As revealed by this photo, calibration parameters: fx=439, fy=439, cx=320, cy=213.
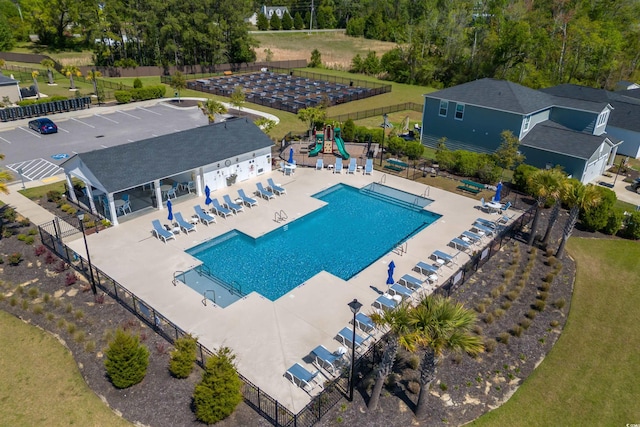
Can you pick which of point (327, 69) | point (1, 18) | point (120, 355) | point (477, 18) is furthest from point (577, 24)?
point (1, 18)

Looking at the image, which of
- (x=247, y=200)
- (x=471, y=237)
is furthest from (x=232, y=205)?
(x=471, y=237)

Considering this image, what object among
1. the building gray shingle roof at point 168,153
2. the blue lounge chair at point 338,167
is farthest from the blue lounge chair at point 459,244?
the building gray shingle roof at point 168,153

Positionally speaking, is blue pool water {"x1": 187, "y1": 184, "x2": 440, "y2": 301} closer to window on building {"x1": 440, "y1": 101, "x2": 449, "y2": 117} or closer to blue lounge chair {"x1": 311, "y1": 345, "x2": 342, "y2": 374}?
blue lounge chair {"x1": 311, "y1": 345, "x2": 342, "y2": 374}

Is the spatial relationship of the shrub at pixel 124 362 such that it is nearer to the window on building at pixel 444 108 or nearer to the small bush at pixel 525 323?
the small bush at pixel 525 323

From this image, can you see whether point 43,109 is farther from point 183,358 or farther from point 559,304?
point 559,304

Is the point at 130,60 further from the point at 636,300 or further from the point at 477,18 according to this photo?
the point at 636,300

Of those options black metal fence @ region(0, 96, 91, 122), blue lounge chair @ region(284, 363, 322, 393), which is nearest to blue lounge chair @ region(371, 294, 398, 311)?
blue lounge chair @ region(284, 363, 322, 393)
